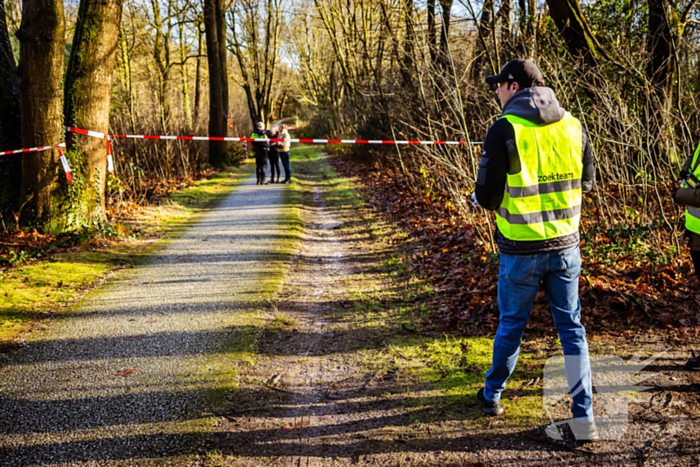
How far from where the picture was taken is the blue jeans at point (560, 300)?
2.96 meters

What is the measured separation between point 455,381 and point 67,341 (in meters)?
3.72

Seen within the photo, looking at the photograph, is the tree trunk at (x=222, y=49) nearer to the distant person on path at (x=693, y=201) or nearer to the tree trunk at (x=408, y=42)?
the tree trunk at (x=408, y=42)

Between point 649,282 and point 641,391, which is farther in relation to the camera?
point 649,282

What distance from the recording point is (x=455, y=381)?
384cm

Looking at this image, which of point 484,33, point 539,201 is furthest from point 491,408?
point 484,33

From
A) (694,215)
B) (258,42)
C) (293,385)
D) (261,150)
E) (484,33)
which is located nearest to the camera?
(694,215)

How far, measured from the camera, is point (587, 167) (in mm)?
3211

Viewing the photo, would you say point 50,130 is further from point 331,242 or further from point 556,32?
point 556,32

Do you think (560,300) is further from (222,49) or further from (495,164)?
(222,49)

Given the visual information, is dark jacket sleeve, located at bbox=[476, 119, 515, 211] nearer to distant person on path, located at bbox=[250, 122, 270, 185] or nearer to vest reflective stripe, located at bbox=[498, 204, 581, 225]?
vest reflective stripe, located at bbox=[498, 204, 581, 225]

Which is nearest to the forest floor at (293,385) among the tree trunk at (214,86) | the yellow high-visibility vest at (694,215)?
the yellow high-visibility vest at (694,215)

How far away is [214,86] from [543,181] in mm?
19073

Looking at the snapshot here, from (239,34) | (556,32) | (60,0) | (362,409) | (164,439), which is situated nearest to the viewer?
(164,439)

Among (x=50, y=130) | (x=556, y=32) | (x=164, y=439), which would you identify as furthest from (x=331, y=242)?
(x=164, y=439)
